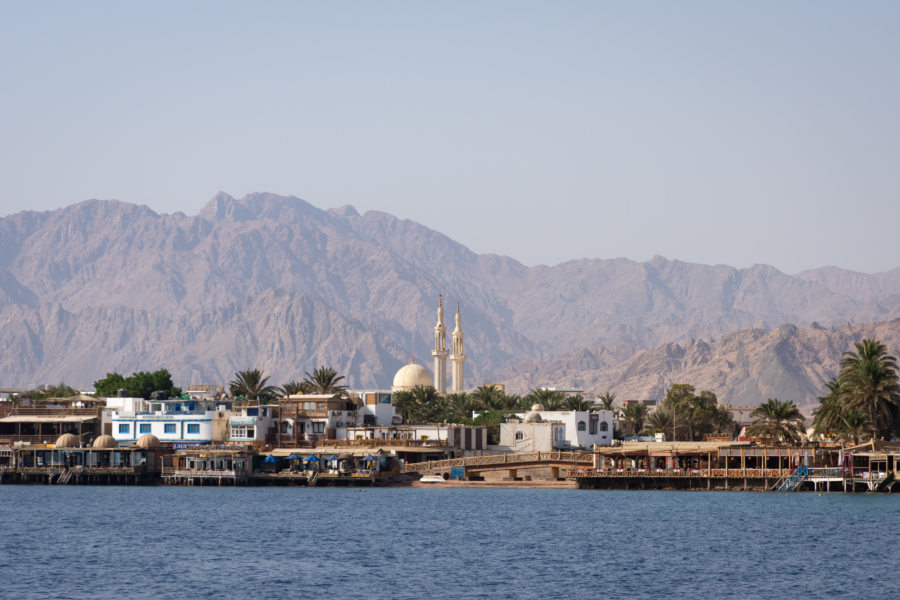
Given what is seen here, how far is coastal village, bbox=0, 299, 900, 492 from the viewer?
123 m

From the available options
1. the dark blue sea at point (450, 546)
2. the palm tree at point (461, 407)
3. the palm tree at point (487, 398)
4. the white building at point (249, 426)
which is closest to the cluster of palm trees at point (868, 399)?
the dark blue sea at point (450, 546)

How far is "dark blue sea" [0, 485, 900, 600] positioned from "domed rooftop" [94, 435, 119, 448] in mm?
17856

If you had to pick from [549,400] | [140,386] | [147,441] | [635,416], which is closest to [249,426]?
[147,441]

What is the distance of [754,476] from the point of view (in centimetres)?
12138

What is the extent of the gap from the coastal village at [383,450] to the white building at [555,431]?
0.15 m

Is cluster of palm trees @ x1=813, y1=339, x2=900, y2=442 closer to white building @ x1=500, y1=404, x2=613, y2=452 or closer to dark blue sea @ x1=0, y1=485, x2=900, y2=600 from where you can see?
dark blue sea @ x1=0, y1=485, x2=900, y2=600

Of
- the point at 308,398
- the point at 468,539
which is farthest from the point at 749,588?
the point at 308,398

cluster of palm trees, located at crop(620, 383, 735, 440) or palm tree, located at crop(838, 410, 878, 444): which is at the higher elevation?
cluster of palm trees, located at crop(620, 383, 735, 440)

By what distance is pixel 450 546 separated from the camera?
7912 cm

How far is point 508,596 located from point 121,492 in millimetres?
71084

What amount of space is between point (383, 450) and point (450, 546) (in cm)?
5649

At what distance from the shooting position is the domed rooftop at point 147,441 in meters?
135

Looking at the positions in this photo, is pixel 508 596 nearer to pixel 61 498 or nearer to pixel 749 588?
pixel 749 588

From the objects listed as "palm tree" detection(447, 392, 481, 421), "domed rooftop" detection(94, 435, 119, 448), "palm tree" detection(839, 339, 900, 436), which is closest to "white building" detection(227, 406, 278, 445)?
"domed rooftop" detection(94, 435, 119, 448)
